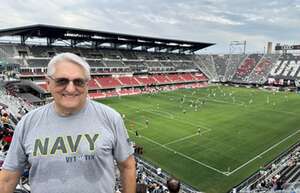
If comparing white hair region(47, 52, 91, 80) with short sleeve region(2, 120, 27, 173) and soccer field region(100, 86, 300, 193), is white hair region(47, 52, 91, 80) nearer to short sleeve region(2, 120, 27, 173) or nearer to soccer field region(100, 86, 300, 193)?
short sleeve region(2, 120, 27, 173)

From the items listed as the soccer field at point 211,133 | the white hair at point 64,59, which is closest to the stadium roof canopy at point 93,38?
the soccer field at point 211,133

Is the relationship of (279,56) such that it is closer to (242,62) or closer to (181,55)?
(242,62)

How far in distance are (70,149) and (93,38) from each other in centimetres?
7315

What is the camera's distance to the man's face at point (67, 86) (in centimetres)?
260

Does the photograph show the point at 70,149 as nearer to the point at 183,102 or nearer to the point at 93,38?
the point at 183,102

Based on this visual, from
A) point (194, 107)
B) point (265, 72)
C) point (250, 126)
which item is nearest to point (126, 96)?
point (194, 107)

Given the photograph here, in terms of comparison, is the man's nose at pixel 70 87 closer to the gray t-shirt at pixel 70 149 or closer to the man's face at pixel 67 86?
the man's face at pixel 67 86

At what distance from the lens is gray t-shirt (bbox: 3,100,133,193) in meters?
2.49

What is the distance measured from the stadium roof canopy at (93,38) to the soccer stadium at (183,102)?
227 mm

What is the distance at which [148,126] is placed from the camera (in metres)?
37.4

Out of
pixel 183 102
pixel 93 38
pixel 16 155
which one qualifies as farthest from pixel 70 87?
pixel 93 38

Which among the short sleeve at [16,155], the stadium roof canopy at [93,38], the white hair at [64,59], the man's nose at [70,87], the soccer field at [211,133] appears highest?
the stadium roof canopy at [93,38]

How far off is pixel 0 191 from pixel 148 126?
115 feet

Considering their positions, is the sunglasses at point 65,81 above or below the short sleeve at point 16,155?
above
